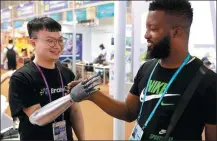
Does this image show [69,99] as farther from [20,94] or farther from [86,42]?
[86,42]

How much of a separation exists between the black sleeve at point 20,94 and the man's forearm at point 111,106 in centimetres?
37

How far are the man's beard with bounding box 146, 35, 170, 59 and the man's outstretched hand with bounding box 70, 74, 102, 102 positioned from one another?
1.02ft

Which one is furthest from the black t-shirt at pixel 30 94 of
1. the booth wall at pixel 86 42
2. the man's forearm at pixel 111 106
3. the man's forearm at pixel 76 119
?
the booth wall at pixel 86 42

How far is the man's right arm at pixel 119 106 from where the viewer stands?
145cm

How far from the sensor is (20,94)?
4.96ft

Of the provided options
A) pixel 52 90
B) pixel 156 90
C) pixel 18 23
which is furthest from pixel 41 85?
pixel 18 23

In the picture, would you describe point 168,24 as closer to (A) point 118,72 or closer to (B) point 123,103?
(B) point 123,103

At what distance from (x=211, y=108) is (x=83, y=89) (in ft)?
1.95

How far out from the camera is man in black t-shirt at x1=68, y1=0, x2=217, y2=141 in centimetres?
117

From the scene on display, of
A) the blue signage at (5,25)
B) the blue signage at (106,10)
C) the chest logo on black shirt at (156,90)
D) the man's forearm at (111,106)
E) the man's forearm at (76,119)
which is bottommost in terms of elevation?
the man's forearm at (76,119)

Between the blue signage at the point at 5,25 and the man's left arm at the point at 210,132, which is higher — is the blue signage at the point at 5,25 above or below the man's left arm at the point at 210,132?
above

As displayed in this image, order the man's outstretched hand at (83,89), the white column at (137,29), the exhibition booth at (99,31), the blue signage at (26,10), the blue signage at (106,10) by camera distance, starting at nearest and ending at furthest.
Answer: the man's outstretched hand at (83,89), the exhibition booth at (99,31), the white column at (137,29), the blue signage at (106,10), the blue signage at (26,10)

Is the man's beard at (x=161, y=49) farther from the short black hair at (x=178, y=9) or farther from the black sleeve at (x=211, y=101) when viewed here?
the black sleeve at (x=211, y=101)

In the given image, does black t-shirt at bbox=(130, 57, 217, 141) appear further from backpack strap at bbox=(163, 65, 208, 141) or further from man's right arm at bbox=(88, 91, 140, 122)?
man's right arm at bbox=(88, 91, 140, 122)
